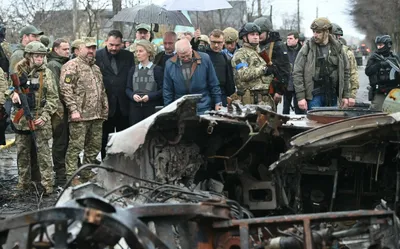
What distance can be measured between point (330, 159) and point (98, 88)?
14.2 feet

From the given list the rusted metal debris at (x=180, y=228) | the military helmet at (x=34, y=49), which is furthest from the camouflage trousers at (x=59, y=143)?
the rusted metal debris at (x=180, y=228)

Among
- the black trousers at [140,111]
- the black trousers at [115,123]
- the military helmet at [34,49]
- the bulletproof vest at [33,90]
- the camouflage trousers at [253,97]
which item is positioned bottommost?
the black trousers at [115,123]

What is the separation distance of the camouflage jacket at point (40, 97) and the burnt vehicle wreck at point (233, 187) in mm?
3556

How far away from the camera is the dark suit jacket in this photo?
384 inches

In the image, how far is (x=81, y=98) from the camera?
938 centimetres

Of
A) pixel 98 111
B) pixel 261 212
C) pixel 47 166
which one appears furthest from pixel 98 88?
pixel 261 212

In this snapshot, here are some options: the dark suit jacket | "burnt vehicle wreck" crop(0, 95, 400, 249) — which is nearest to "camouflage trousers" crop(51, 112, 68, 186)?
the dark suit jacket

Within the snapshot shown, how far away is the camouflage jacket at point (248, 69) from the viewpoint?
988 cm

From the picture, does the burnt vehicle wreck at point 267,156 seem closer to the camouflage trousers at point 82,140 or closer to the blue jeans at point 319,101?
the blue jeans at point 319,101

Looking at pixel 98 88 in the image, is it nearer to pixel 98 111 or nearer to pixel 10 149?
pixel 98 111

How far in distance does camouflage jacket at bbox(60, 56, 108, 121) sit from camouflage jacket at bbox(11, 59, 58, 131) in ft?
0.76

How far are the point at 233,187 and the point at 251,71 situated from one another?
3837mm

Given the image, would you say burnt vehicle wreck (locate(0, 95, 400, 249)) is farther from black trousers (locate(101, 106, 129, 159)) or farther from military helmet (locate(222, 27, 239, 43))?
military helmet (locate(222, 27, 239, 43))

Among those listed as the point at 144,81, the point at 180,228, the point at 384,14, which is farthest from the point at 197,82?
the point at 384,14
